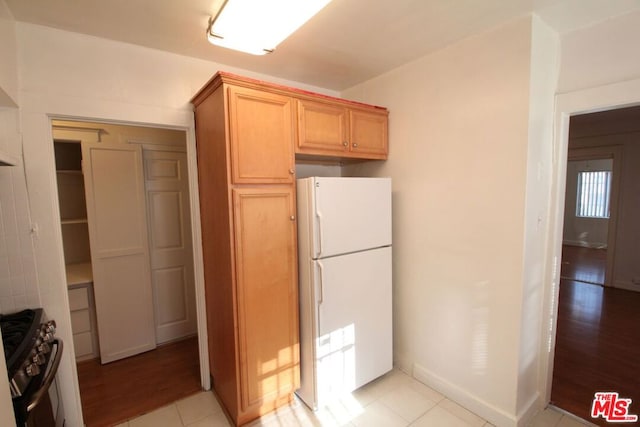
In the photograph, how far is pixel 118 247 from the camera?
2.71 meters

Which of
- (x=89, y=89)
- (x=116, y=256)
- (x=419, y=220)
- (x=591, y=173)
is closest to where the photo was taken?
(x=89, y=89)

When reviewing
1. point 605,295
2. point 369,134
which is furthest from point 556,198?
point 605,295

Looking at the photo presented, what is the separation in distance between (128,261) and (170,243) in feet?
1.30

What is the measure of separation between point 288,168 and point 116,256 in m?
1.95

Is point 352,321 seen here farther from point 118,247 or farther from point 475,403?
point 118,247

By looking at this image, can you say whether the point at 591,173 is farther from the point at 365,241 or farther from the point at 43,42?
the point at 43,42

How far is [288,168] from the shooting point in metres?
1.94

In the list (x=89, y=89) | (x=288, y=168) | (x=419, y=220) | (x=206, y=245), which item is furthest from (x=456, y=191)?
(x=89, y=89)

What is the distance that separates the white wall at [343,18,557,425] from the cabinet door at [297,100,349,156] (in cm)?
51

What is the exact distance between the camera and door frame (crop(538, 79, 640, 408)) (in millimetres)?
1704

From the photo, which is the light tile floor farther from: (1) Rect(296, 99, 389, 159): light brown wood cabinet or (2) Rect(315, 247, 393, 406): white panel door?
(1) Rect(296, 99, 389, 159): light brown wood cabinet

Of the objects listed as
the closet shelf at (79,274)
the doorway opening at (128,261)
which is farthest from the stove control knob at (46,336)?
the closet shelf at (79,274)

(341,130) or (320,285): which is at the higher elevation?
(341,130)

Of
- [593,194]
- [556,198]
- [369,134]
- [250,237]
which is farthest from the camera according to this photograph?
[593,194]
